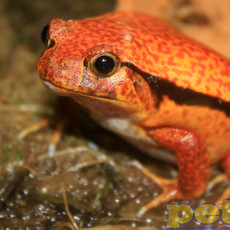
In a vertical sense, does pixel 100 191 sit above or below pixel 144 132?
below

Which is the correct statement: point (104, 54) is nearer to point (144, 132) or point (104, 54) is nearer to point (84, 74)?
point (84, 74)

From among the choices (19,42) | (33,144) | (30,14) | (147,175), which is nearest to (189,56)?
(147,175)

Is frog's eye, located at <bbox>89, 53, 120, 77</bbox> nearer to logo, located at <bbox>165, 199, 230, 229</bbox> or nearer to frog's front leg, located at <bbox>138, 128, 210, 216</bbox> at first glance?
frog's front leg, located at <bbox>138, 128, 210, 216</bbox>

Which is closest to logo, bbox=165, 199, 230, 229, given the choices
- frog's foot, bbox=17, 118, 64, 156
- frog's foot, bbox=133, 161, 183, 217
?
frog's foot, bbox=133, 161, 183, 217

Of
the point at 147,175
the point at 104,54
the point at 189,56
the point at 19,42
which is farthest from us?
the point at 19,42

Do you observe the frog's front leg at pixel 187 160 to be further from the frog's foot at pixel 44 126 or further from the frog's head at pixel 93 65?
the frog's foot at pixel 44 126

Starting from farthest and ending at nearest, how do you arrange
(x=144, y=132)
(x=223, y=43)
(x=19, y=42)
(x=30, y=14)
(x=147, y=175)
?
(x=30, y=14), (x=19, y=42), (x=223, y=43), (x=147, y=175), (x=144, y=132)

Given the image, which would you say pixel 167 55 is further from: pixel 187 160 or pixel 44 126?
pixel 44 126
